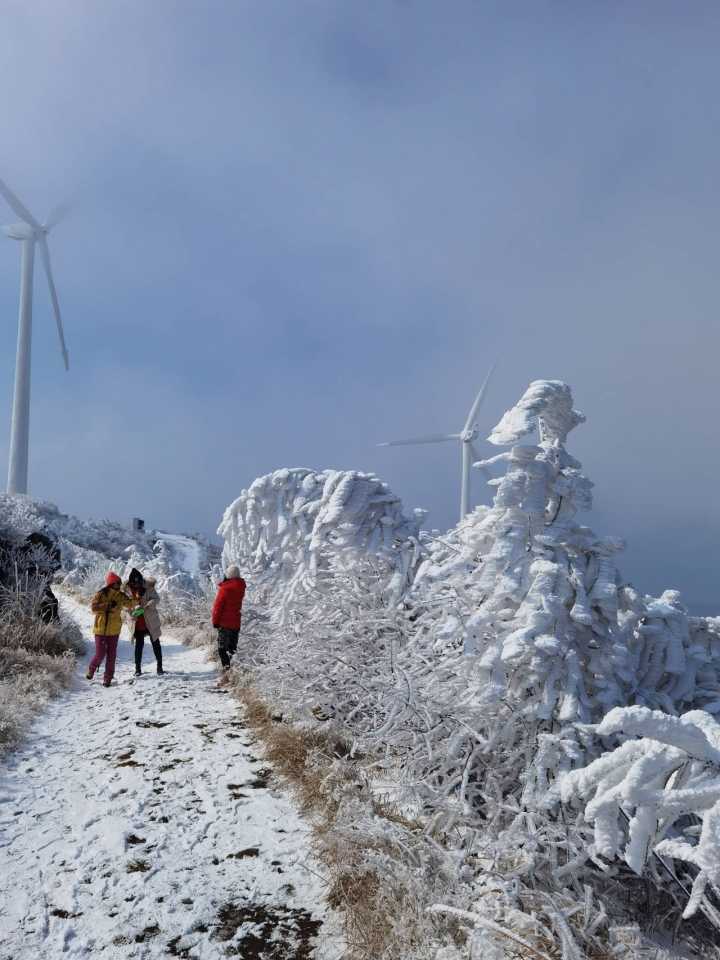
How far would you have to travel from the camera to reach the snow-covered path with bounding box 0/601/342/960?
4.06 m

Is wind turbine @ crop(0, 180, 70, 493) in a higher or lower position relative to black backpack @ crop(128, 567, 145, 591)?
higher

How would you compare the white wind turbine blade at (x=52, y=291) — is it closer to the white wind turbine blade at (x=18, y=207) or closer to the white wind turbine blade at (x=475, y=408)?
the white wind turbine blade at (x=18, y=207)

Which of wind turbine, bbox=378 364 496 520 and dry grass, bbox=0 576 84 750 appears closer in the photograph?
dry grass, bbox=0 576 84 750

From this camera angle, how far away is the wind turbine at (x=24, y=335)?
41088 mm

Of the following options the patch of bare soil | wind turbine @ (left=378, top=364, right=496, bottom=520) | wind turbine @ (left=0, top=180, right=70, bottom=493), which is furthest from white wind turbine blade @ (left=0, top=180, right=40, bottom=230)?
the patch of bare soil

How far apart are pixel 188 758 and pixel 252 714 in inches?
65.7

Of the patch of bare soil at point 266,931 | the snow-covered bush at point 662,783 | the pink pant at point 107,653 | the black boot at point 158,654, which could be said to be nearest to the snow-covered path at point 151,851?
the patch of bare soil at point 266,931

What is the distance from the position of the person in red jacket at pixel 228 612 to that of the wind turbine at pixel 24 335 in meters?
35.2

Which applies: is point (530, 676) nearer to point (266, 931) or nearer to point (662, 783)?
point (662, 783)

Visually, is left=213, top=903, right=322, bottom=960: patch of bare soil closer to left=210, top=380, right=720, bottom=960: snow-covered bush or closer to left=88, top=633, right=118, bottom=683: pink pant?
left=210, top=380, right=720, bottom=960: snow-covered bush

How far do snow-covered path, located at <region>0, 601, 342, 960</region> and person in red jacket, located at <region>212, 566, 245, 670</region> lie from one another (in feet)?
10.5

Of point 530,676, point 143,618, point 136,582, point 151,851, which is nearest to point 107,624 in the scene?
point 143,618

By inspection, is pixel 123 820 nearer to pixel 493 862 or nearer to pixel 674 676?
pixel 493 862

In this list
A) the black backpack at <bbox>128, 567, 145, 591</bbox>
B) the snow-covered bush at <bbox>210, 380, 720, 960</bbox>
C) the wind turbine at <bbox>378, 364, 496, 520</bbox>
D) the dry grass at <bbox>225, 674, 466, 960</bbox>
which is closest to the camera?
the dry grass at <bbox>225, 674, 466, 960</bbox>
